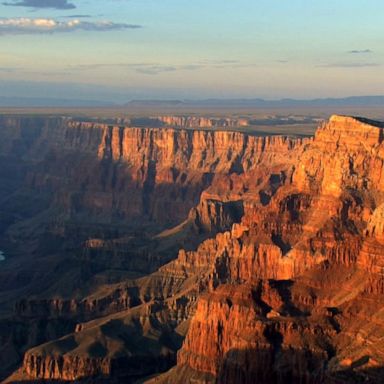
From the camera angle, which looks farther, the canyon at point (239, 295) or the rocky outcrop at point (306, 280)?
the canyon at point (239, 295)

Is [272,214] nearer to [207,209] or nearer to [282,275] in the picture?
[282,275]

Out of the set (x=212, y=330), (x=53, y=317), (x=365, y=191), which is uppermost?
(x=365, y=191)

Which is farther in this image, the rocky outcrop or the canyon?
the canyon

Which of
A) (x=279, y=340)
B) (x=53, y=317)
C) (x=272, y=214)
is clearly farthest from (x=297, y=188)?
(x=279, y=340)

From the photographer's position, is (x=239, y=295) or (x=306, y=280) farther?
(x=306, y=280)

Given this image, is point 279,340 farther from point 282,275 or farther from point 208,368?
point 282,275

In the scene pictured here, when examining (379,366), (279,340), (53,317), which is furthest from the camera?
(53,317)

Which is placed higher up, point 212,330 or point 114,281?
point 212,330

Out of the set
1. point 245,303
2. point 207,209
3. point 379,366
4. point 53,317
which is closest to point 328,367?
point 379,366

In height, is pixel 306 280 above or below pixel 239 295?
above

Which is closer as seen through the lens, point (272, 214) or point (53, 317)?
point (272, 214)

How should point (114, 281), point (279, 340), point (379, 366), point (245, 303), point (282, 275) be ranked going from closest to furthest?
point (379, 366) < point (279, 340) < point (245, 303) < point (282, 275) < point (114, 281)
